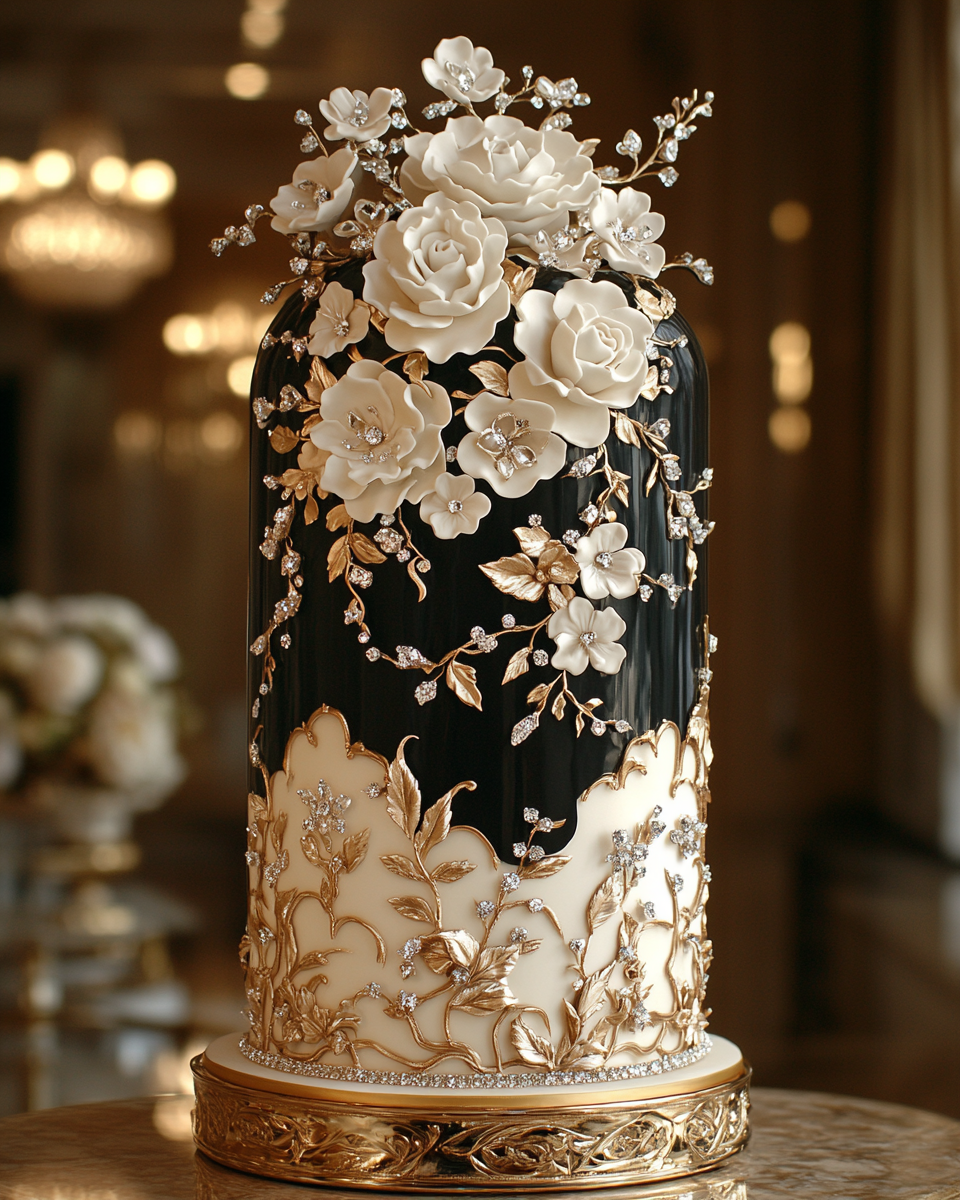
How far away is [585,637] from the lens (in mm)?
1074

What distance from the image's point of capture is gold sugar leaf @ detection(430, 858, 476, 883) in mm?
1057

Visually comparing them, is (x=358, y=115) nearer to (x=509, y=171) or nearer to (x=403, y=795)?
(x=509, y=171)

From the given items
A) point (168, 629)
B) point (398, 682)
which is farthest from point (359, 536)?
point (168, 629)

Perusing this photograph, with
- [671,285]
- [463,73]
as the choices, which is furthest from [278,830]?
[671,285]

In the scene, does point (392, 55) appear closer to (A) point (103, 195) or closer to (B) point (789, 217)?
(A) point (103, 195)

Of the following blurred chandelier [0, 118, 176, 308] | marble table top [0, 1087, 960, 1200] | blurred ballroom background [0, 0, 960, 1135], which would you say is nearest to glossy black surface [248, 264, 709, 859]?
marble table top [0, 1087, 960, 1200]

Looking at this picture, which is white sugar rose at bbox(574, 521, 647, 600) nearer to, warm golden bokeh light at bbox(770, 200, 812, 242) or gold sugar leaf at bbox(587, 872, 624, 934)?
gold sugar leaf at bbox(587, 872, 624, 934)

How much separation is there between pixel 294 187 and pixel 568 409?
308mm

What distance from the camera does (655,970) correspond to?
1129 millimetres

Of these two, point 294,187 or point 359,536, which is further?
point 294,187

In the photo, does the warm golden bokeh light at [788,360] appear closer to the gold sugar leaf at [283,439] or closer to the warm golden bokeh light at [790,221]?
the warm golden bokeh light at [790,221]

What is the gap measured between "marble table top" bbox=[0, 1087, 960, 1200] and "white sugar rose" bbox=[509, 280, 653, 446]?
56 centimetres

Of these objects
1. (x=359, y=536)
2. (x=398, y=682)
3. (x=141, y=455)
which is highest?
(x=141, y=455)

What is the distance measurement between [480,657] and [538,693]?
0.05 meters
